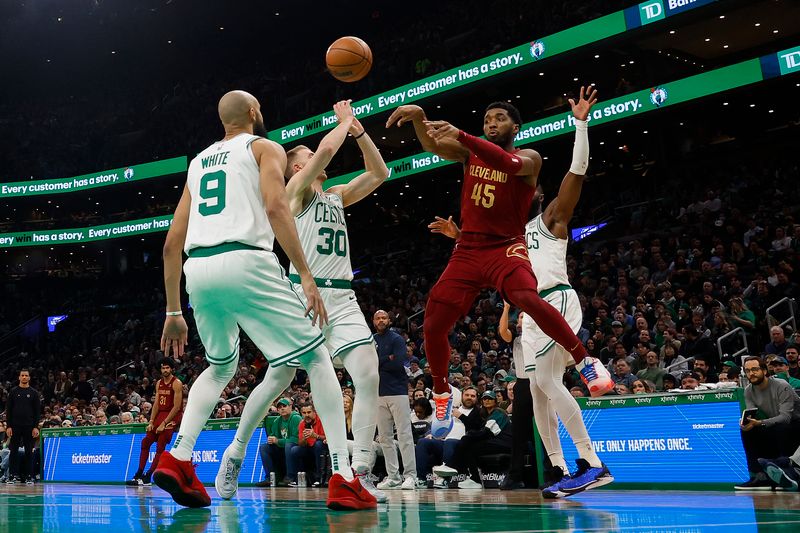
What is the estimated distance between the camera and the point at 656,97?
20.0m

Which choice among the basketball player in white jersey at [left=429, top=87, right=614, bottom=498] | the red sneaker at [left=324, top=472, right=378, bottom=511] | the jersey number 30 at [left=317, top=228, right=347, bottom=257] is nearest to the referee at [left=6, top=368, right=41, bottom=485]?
the jersey number 30 at [left=317, top=228, right=347, bottom=257]

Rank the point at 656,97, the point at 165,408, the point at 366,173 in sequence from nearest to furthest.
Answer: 1. the point at 366,173
2. the point at 165,408
3. the point at 656,97

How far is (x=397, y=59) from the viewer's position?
2748 cm

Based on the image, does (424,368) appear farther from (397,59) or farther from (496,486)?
(397,59)

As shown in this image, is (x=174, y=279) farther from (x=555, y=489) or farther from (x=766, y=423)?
(x=766, y=423)

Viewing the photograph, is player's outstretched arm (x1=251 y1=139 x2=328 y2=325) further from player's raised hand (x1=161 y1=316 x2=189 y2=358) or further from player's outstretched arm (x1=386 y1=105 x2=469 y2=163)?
player's outstretched arm (x1=386 y1=105 x2=469 y2=163)

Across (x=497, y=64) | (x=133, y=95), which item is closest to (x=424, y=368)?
(x=497, y=64)

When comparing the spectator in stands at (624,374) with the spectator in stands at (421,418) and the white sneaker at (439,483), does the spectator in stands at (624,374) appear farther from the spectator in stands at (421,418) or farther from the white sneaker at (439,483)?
the white sneaker at (439,483)

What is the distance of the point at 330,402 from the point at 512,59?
1929cm

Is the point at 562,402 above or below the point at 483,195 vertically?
below

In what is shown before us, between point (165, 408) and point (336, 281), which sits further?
point (165, 408)

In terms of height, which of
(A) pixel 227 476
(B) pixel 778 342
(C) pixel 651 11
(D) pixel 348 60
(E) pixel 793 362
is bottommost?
(A) pixel 227 476

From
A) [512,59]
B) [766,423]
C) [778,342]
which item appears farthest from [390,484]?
[512,59]

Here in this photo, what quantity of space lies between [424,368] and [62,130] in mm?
29344
